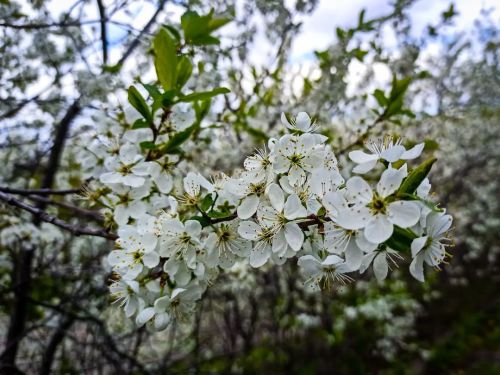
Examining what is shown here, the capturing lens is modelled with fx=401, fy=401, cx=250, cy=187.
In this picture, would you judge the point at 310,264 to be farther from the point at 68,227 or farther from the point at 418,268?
the point at 68,227

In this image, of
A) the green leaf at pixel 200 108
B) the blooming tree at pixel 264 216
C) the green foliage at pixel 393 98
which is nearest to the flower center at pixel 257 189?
the blooming tree at pixel 264 216

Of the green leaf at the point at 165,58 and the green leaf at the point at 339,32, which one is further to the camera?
the green leaf at the point at 339,32

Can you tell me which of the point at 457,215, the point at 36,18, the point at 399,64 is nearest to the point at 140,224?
the point at 36,18

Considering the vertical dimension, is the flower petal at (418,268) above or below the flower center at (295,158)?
below

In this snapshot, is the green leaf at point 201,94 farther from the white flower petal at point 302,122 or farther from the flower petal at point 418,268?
the flower petal at point 418,268

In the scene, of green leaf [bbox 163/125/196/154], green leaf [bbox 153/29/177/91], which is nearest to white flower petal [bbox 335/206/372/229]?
green leaf [bbox 163/125/196/154]

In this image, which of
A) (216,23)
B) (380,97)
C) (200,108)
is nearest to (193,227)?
(200,108)
